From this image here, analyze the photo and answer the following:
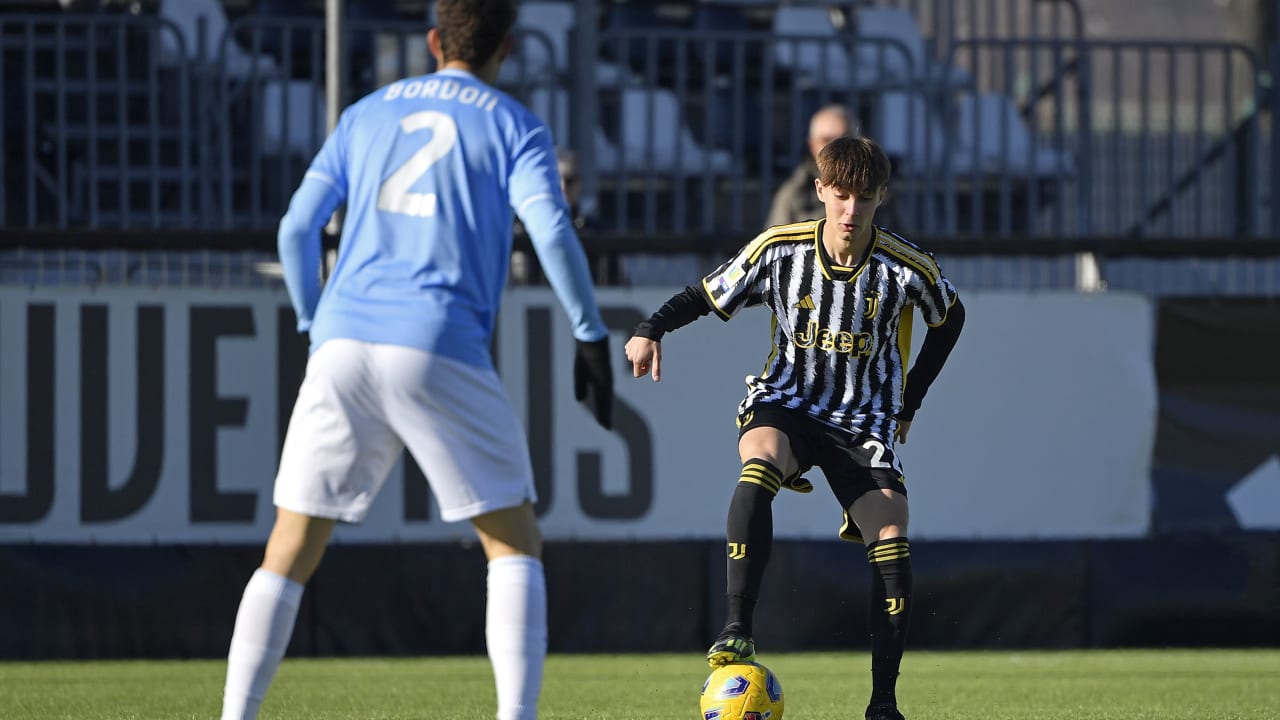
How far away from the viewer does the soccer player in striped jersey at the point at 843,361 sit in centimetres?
547

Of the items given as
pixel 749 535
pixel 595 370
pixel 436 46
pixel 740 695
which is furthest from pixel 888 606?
pixel 436 46

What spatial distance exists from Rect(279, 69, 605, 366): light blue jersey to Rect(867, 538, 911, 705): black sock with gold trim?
1.62 meters

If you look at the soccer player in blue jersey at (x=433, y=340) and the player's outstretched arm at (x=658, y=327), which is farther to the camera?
the player's outstretched arm at (x=658, y=327)

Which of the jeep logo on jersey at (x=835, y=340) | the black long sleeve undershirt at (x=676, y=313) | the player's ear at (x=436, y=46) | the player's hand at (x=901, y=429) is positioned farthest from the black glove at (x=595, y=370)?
the player's hand at (x=901, y=429)

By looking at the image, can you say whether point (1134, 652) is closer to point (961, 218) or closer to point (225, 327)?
point (961, 218)

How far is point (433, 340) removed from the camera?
4188 mm

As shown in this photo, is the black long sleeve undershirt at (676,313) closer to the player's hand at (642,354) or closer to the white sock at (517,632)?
the player's hand at (642,354)

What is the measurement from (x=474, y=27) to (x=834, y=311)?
5.88 feet

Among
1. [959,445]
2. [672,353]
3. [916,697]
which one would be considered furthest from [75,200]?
[916,697]

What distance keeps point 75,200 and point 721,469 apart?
12.8 ft

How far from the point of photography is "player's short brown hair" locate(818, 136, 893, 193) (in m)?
5.45

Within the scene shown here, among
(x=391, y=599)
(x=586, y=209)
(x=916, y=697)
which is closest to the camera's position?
(x=916, y=697)

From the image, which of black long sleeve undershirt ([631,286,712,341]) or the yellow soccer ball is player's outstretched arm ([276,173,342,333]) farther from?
the yellow soccer ball

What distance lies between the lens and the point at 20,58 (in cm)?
1029
